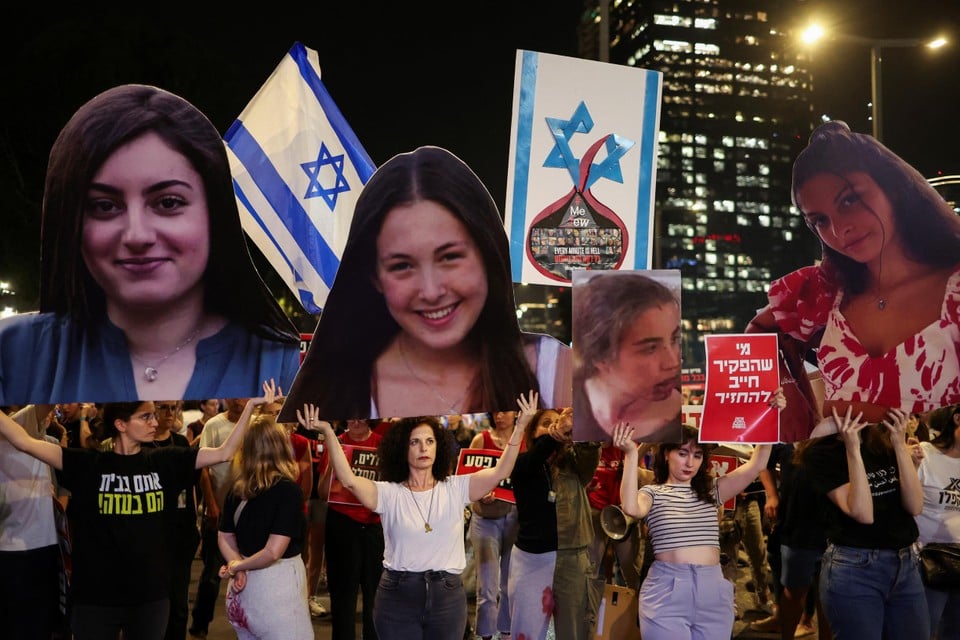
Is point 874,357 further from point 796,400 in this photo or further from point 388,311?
point 388,311

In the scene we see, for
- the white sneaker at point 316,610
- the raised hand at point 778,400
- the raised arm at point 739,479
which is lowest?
the white sneaker at point 316,610

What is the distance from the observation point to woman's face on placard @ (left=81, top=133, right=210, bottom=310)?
18.0 ft

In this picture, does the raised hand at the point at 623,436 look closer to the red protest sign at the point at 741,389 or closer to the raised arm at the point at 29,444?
the red protest sign at the point at 741,389

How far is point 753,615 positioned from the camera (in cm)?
1048

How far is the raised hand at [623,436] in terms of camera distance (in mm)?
5801

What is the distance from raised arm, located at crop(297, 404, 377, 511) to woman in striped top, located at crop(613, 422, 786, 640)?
148cm

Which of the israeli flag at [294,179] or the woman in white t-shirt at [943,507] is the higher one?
the israeli flag at [294,179]

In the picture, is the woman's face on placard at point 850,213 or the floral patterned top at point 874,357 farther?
the woman's face on placard at point 850,213

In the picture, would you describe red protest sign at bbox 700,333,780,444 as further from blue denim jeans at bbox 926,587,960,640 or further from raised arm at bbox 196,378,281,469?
raised arm at bbox 196,378,281,469

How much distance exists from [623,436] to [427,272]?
1507 mm

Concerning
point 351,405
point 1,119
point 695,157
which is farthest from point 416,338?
point 695,157

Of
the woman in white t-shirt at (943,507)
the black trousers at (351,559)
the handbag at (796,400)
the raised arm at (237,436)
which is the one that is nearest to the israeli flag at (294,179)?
the raised arm at (237,436)

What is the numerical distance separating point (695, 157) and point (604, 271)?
5954 inches

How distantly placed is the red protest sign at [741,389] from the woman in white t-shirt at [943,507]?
1.74m
